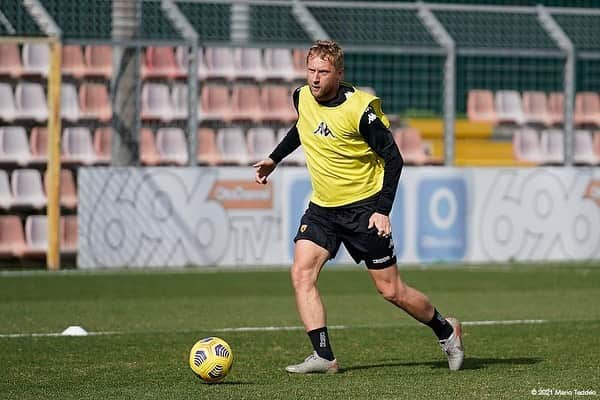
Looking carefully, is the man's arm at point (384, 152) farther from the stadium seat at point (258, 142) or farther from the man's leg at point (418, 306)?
the stadium seat at point (258, 142)

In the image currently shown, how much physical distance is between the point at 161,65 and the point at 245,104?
4.98ft

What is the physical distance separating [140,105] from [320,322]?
1168cm

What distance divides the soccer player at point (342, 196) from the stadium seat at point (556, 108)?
1372 centimetres

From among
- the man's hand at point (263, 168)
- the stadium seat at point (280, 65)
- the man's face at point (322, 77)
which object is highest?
the man's face at point (322, 77)

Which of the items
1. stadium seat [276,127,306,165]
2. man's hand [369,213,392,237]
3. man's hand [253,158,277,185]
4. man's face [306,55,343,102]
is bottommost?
stadium seat [276,127,306,165]

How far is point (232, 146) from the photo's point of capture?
20.8 m

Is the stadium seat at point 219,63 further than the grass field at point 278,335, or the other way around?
the stadium seat at point 219,63

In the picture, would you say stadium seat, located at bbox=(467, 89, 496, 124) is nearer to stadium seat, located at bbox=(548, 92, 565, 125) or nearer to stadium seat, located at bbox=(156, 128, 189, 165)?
stadium seat, located at bbox=(548, 92, 565, 125)

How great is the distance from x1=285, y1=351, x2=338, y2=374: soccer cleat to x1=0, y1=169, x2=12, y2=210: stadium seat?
11312mm

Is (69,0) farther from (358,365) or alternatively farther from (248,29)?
(358,365)

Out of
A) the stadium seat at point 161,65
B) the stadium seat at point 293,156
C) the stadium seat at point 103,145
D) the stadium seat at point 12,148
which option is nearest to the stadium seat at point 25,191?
the stadium seat at point 12,148

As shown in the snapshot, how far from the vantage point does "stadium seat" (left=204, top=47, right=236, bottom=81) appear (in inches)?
829

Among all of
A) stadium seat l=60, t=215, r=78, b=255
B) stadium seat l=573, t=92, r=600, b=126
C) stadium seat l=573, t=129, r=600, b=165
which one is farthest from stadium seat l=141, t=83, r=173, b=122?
stadium seat l=573, t=92, r=600, b=126

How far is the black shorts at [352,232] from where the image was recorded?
28.1ft
